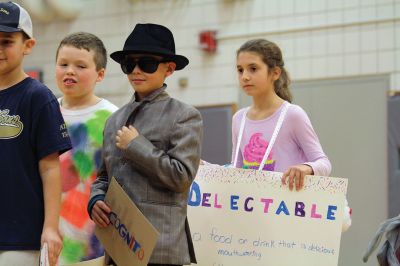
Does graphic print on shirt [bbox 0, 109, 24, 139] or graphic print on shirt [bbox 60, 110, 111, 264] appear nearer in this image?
graphic print on shirt [bbox 0, 109, 24, 139]

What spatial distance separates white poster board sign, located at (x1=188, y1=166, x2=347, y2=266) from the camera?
11.0ft

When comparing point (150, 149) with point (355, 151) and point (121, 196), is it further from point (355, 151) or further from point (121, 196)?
point (355, 151)

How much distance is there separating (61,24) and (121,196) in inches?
271

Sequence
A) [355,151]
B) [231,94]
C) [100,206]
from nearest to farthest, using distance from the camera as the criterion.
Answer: [100,206] → [355,151] → [231,94]

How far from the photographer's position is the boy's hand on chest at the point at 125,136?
2.73 metres

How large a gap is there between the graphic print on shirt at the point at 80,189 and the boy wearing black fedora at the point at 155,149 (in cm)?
44

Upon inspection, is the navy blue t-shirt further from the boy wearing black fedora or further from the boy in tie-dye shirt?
the boy in tie-dye shirt

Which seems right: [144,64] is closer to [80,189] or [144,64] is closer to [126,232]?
[126,232]

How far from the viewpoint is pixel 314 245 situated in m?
3.36

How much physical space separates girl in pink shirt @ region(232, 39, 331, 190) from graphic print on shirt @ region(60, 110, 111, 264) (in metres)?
0.75

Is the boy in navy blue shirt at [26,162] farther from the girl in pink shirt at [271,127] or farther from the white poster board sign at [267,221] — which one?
the girl in pink shirt at [271,127]

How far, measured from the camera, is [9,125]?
8.74ft

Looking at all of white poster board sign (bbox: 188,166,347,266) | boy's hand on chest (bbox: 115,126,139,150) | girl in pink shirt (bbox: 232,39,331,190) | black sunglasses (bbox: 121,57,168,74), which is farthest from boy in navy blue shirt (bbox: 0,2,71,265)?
girl in pink shirt (bbox: 232,39,331,190)

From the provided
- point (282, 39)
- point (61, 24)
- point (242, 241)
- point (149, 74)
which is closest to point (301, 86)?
point (282, 39)
